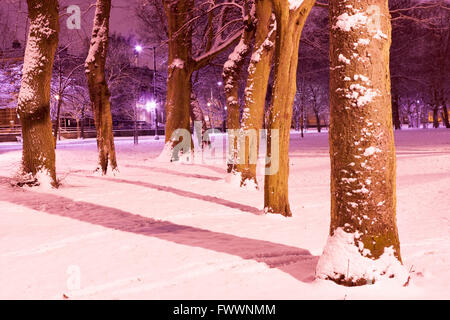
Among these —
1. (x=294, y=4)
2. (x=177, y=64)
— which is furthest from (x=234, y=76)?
(x=177, y=64)

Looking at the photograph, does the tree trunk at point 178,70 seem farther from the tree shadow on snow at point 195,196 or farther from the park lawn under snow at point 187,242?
the park lawn under snow at point 187,242

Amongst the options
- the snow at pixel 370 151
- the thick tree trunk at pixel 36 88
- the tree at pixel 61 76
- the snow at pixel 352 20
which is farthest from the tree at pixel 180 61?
the snow at pixel 370 151

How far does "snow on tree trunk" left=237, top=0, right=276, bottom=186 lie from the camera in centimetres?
1025

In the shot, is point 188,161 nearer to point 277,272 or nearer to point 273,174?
point 273,174

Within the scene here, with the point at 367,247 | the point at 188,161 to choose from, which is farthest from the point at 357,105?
the point at 188,161

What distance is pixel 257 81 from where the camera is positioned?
10.6 metres

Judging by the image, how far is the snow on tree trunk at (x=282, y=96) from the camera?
739cm

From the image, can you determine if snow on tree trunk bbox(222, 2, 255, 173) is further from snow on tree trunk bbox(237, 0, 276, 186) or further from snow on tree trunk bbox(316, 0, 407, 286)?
A: snow on tree trunk bbox(316, 0, 407, 286)

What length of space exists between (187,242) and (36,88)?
676 centimetres

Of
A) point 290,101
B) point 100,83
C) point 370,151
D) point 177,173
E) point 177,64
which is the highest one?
point 177,64

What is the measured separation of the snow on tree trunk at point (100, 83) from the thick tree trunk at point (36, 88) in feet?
7.91

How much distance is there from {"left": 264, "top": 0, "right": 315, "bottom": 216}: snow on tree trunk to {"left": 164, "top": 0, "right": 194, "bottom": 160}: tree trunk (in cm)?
1079

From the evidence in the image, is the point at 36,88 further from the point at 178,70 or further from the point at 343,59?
the point at 343,59
